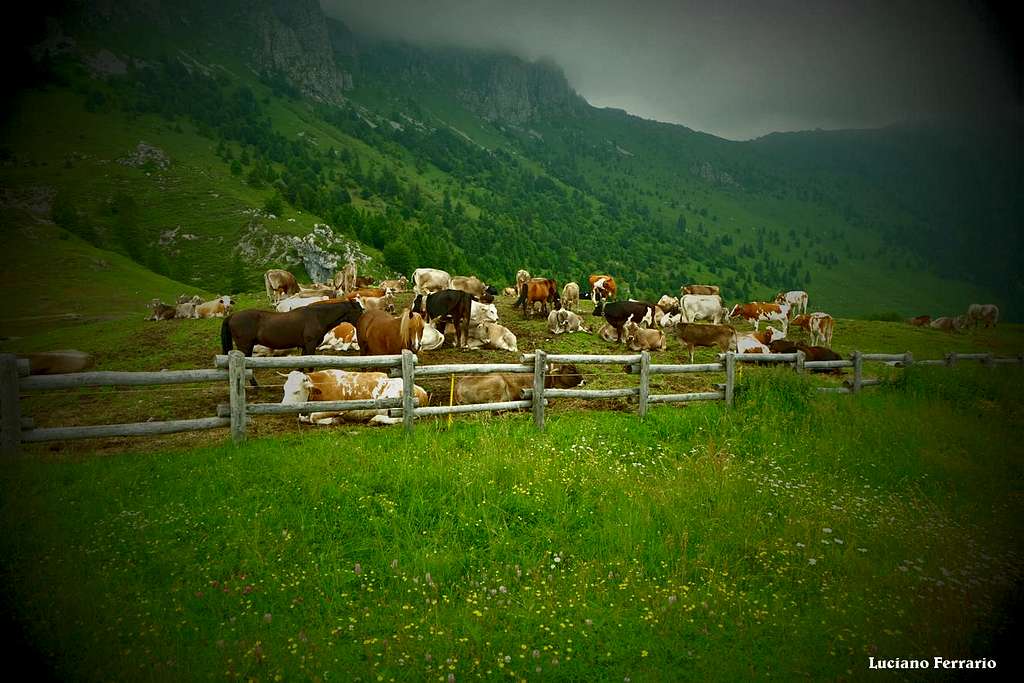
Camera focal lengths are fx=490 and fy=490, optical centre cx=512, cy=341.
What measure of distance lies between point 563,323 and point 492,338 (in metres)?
5.00

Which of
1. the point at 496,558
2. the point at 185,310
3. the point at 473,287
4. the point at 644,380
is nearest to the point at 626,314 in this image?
the point at 473,287

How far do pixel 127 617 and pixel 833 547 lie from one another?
731 cm

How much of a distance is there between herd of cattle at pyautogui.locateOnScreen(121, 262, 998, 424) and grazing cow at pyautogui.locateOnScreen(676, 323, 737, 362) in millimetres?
37

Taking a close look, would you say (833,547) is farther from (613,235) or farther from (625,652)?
(613,235)

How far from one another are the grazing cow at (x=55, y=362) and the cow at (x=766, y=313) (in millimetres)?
26348

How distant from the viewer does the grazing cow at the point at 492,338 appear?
58.1ft

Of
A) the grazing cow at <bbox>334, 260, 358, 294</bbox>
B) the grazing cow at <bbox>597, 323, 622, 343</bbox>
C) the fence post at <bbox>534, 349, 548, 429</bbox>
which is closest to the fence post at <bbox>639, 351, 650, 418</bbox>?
the fence post at <bbox>534, 349, 548, 429</bbox>

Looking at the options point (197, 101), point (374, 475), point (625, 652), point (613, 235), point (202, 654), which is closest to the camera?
point (202, 654)

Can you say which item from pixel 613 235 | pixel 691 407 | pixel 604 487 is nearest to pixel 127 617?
pixel 604 487

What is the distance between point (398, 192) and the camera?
130m

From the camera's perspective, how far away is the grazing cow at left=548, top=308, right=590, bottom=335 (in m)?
21.1

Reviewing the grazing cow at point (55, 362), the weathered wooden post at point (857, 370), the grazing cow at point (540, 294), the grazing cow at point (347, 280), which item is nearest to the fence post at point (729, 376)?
the weathered wooden post at point (857, 370)

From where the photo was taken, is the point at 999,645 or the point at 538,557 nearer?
the point at 999,645

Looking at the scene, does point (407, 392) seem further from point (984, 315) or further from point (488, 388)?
point (984, 315)
